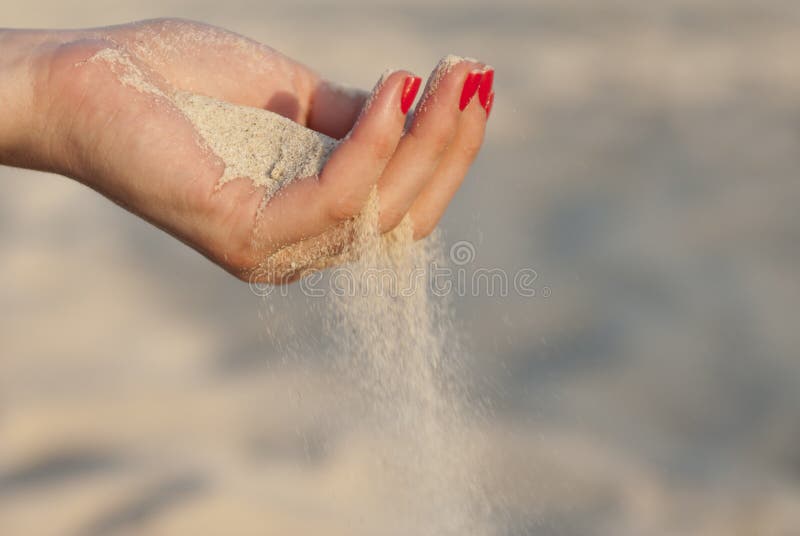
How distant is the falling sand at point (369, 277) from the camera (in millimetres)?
1110

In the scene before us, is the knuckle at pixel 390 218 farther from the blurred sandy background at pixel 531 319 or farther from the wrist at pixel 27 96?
the blurred sandy background at pixel 531 319

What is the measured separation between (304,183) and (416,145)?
133mm

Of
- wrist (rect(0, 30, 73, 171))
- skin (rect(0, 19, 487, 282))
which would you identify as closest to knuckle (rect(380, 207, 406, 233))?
skin (rect(0, 19, 487, 282))

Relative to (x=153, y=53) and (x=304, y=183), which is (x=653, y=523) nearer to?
(x=304, y=183)

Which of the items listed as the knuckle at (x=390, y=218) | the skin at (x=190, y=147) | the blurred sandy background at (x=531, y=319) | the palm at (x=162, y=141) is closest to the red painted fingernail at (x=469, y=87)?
the skin at (x=190, y=147)

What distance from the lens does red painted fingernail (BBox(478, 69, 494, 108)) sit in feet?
3.60

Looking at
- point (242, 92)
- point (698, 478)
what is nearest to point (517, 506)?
point (698, 478)

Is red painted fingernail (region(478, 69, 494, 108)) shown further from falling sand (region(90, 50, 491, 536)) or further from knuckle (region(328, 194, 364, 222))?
knuckle (region(328, 194, 364, 222))

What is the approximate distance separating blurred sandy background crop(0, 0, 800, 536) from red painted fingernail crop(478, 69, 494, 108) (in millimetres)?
763

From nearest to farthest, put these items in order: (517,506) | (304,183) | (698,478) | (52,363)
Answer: (304,183), (517,506), (698,478), (52,363)

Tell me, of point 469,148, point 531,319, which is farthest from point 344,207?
point 531,319

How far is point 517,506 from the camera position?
1.66 m

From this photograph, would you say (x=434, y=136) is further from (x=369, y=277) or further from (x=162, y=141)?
(x=162, y=141)

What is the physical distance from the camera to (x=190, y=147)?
111 centimetres
